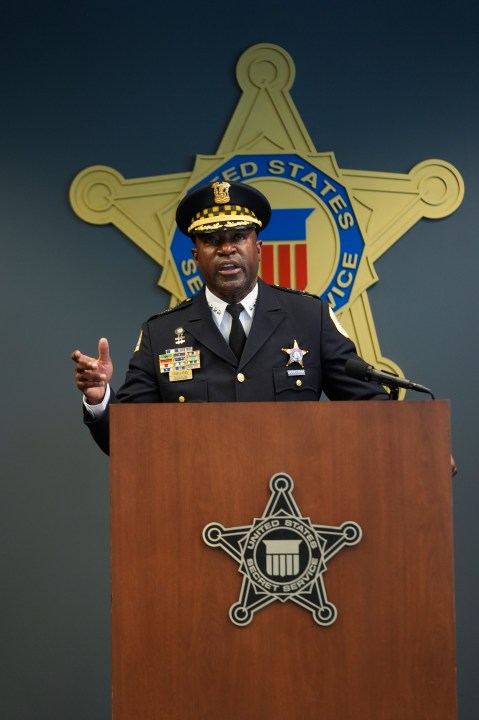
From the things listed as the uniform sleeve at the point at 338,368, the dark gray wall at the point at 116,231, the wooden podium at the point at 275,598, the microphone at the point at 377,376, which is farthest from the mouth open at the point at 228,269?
the dark gray wall at the point at 116,231

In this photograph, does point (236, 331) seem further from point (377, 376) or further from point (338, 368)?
point (377, 376)

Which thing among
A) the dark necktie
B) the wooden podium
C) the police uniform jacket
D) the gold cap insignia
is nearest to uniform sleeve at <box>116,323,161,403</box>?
the police uniform jacket

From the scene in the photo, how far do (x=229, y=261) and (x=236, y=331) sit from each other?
0.65ft

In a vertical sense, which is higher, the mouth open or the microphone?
the mouth open

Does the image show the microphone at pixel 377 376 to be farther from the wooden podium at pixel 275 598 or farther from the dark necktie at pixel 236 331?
the dark necktie at pixel 236 331

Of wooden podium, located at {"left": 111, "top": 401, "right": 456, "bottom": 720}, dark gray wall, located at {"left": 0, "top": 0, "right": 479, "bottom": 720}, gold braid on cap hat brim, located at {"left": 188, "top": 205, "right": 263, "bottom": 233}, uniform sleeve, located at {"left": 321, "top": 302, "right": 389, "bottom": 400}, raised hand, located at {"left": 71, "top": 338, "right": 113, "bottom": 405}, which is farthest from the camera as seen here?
Result: dark gray wall, located at {"left": 0, "top": 0, "right": 479, "bottom": 720}

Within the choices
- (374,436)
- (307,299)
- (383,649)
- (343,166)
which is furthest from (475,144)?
(383,649)

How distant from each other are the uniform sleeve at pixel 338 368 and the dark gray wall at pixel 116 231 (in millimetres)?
905

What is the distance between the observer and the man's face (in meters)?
2.61

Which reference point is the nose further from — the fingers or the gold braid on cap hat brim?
the fingers

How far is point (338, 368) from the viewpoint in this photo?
260 centimetres

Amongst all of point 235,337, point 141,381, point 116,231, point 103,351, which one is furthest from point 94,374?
point 116,231

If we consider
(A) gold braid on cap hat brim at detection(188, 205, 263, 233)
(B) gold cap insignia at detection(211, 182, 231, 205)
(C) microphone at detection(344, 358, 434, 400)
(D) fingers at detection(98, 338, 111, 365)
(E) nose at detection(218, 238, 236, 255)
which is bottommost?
(C) microphone at detection(344, 358, 434, 400)

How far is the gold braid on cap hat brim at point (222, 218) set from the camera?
2.65 meters
